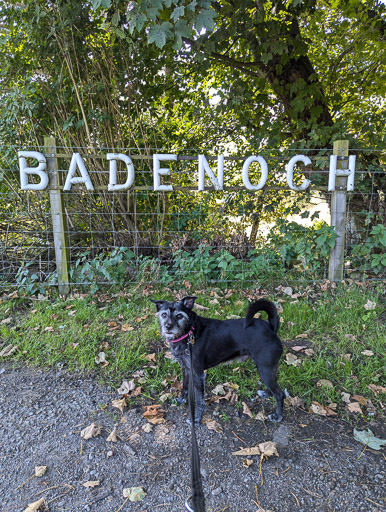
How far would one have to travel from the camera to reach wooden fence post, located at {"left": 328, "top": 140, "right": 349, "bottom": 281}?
15.2 feet

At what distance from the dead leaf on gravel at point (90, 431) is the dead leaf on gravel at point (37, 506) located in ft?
1.75

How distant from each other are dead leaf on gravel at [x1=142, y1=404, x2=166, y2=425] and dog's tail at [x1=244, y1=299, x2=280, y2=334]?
0.97 m

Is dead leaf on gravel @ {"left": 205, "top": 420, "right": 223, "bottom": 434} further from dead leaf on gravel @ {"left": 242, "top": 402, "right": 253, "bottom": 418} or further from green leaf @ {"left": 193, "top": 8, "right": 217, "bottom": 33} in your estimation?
green leaf @ {"left": 193, "top": 8, "right": 217, "bottom": 33}

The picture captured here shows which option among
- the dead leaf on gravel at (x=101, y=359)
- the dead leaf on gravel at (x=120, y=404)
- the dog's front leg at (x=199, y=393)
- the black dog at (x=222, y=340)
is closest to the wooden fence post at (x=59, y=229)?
the dead leaf on gravel at (x=101, y=359)

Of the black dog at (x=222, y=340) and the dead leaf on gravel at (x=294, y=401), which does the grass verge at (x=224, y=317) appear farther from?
the black dog at (x=222, y=340)

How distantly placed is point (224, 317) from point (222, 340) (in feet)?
4.47

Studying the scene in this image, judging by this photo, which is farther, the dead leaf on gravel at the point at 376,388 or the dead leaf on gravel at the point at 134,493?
the dead leaf on gravel at the point at 376,388

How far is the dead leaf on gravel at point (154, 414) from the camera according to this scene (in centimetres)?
263

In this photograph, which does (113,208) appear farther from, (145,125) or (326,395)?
(326,395)

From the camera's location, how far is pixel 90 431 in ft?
8.21

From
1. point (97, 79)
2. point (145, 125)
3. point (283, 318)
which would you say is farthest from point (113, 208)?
point (283, 318)

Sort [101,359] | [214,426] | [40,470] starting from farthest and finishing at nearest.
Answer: [101,359] < [214,426] < [40,470]

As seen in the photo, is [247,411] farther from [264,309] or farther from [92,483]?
[92,483]

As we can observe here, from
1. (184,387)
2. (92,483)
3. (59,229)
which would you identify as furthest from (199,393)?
(59,229)
